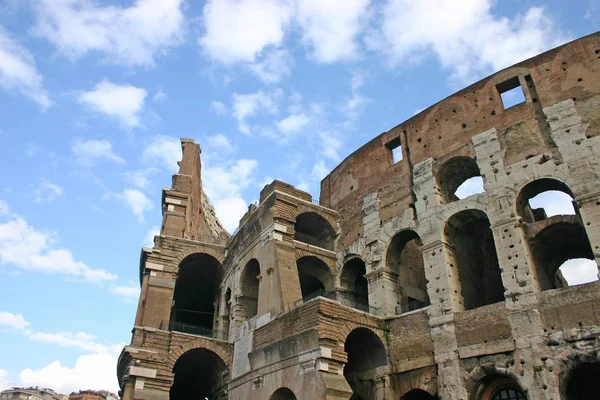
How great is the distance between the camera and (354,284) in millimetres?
16953

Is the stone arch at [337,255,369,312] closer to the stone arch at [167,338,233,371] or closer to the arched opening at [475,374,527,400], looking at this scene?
the stone arch at [167,338,233,371]

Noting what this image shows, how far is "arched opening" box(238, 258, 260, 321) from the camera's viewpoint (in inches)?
698

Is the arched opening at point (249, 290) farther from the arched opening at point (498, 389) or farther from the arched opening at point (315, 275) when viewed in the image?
the arched opening at point (498, 389)

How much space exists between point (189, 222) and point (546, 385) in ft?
52.4

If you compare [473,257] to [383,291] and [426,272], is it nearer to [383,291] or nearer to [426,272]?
[426,272]

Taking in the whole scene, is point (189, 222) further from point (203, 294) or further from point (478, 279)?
point (478, 279)

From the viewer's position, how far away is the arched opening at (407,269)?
15305 mm

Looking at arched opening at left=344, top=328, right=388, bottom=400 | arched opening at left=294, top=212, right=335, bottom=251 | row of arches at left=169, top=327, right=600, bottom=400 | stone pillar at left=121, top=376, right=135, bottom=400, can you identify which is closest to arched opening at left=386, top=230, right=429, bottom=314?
arched opening at left=344, top=328, right=388, bottom=400

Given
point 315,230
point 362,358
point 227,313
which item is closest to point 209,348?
point 227,313

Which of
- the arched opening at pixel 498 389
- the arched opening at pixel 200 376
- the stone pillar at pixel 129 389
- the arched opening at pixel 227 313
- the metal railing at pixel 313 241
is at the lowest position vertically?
the arched opening at pixel 498 389

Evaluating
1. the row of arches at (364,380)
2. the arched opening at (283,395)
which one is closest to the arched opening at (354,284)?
the row of arches at (364,380)

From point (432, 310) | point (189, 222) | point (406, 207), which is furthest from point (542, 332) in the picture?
point (189, 222)

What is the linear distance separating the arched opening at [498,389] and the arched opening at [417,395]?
164 cm

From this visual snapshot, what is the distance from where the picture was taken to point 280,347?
1329 centimetres
